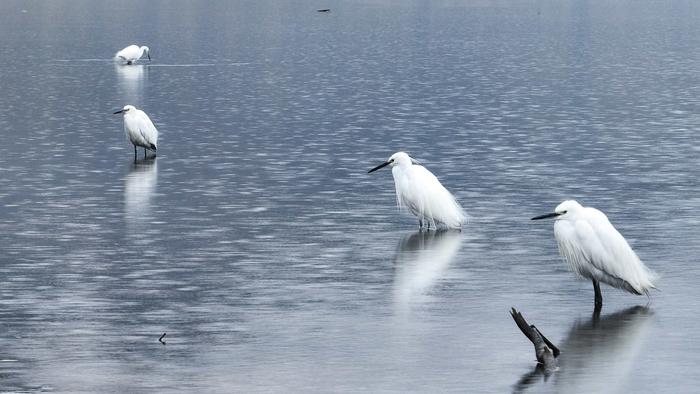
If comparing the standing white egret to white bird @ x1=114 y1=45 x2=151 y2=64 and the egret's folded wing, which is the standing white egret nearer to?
the egret's folded wing

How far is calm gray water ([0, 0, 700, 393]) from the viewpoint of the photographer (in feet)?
43.6

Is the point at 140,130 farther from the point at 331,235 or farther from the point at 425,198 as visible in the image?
the point at 425,198

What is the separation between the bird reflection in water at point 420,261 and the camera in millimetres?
16609

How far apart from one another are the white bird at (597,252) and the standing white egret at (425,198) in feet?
15.9

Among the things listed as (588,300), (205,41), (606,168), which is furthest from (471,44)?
(588,300)

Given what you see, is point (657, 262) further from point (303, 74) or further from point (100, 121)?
point (303, 74)

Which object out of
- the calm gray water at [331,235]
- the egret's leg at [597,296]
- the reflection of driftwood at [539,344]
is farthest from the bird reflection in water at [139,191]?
the reflection of driftwood at [539,344]

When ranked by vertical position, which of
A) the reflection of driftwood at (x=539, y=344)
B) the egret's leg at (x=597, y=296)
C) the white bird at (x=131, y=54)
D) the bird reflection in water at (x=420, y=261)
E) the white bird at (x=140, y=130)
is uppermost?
the reflection of driftwood at (x=539, y=344)

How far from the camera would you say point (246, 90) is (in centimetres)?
4828

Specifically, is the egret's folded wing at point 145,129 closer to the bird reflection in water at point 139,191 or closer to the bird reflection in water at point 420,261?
the bird reflection in water at point 139,191

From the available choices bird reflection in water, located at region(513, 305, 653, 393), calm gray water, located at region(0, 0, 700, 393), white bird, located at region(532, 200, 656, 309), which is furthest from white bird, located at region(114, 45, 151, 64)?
bird reflection in water, located at region(513, 305, 653, 393)

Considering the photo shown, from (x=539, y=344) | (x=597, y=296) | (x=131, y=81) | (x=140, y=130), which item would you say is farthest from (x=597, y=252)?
(x=131, y=81)

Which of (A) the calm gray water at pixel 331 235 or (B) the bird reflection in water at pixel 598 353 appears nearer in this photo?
(B) the bird reflection in water at pixel 598 353

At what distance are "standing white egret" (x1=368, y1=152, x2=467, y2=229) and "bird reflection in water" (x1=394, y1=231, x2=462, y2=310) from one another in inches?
8.6
